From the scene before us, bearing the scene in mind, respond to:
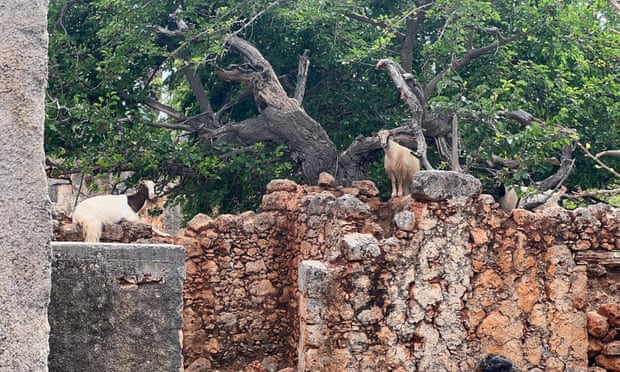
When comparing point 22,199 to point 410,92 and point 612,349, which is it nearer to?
point 612,349

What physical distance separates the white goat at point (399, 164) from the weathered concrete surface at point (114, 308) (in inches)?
241

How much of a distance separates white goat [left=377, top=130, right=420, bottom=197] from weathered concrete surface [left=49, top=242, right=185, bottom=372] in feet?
20.1

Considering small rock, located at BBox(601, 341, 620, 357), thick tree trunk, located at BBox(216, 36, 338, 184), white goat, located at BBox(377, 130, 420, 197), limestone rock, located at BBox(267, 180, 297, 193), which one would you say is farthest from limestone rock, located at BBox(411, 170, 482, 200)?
thick tree trunk, located at BBox(216, 36, 338, 184)

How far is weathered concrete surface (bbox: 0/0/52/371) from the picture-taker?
2244 mm

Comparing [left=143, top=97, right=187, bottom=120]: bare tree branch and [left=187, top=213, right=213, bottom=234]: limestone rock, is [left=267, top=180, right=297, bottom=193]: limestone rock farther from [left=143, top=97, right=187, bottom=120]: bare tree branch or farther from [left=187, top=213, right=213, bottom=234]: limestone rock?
[left=143, top=97, right=187, bottom=120]: bare tree branch

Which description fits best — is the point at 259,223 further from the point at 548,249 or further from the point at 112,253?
the point at 112,253

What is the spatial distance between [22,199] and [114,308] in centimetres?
102

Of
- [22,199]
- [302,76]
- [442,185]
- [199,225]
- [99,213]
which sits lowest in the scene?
→ [199,225]

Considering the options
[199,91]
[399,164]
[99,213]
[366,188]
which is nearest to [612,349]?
[366,188]

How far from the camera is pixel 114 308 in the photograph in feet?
10.5

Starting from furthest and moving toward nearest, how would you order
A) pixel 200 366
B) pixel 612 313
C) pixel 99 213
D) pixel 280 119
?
pixel 280 119 < pixel 200 366 < pixel 99 213 < pixel 612 313

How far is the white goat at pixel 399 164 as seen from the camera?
30.5ft

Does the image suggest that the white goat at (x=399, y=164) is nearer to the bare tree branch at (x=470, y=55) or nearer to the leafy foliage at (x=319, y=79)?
the leafy foliage at (x=319, y=79)

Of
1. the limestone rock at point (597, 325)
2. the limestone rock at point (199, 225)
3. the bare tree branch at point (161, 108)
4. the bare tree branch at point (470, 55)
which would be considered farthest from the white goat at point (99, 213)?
the bare tree branch at point (470, 55)
